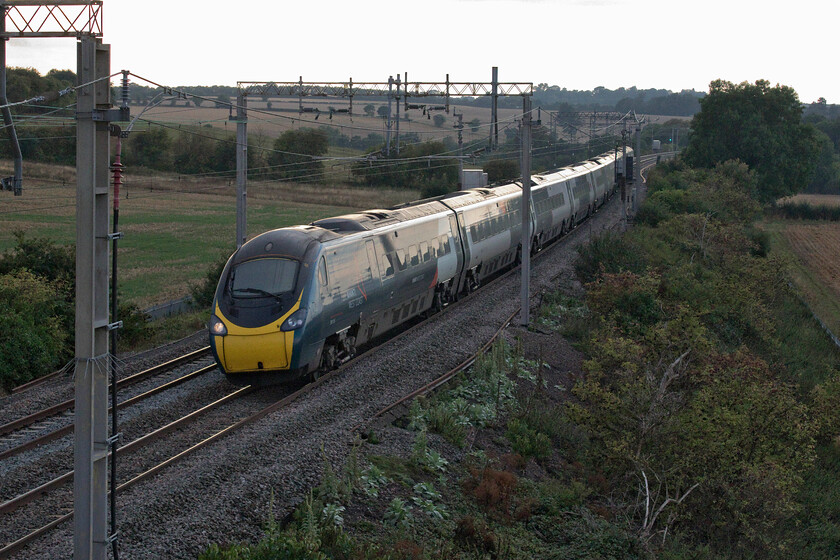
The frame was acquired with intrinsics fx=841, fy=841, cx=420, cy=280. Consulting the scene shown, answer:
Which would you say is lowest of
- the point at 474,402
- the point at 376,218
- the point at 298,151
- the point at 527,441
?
the point at 527,441

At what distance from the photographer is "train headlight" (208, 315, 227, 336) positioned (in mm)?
15758

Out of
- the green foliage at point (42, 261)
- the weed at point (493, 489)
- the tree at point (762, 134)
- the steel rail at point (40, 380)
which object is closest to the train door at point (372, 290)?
the steel rail at point (40, 380)

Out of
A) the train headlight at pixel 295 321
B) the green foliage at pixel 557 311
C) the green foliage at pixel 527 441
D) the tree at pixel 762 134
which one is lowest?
the green foliage at pixel 527 441

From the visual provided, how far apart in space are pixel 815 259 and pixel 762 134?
18917mm

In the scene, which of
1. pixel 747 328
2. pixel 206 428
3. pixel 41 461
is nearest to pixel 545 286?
pixel 747 328

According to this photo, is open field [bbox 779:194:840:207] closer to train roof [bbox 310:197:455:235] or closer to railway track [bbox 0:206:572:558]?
train roof [bbox 310:197:455:235]

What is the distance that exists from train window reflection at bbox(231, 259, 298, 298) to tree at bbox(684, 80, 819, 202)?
66653 millimetres

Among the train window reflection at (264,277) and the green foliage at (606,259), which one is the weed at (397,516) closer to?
the train window reflection at (264,277)

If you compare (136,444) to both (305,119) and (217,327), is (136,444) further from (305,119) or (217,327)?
(305,119)

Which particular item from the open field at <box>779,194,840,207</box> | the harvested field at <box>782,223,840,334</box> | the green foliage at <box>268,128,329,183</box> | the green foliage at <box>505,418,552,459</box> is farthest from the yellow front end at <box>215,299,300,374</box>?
the open field at <box>779,194,840,207</box>

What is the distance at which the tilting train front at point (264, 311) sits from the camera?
612 inches

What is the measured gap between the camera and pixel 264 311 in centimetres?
1573

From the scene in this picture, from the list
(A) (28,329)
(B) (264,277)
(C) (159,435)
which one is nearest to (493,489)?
(C) (159,435)

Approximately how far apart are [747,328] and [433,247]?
14.3m
